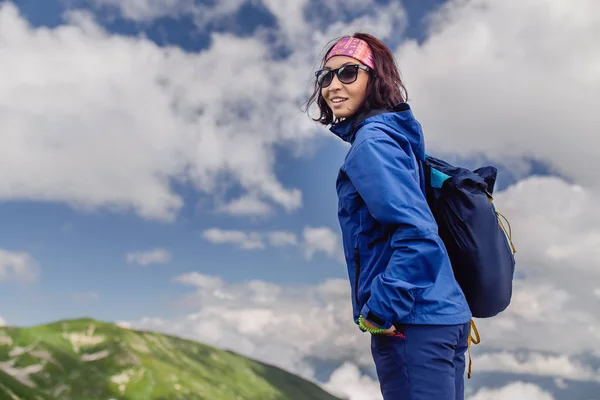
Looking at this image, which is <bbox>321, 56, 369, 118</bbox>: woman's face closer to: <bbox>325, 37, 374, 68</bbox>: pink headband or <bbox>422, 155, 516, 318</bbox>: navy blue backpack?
<bbox>325, 37, 374, 68</bbox>: pink headband

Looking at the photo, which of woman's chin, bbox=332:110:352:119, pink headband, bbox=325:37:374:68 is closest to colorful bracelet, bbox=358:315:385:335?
woman's chin, bbox=332:110:352:119

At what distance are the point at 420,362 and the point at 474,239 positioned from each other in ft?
3.05

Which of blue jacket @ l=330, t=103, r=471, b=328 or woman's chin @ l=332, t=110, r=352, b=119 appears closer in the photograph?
blue jacket @ l=330, t=103, r=471, b=328

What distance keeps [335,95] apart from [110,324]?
50.8 m

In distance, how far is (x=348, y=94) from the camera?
4188 millimetres

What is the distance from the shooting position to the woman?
130 inches

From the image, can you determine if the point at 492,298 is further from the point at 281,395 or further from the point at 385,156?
the point at 281,395

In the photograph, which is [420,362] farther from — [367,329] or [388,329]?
[367,329]

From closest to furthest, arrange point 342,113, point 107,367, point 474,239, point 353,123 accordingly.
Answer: point 474,239
point 353,123
point 342,113
point 107,367

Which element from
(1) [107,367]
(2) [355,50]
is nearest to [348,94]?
(2) [355,50]

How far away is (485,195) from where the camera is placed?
385 centimetres

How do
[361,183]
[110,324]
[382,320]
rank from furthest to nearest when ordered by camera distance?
[110,324] < [361,183] < [382,320]

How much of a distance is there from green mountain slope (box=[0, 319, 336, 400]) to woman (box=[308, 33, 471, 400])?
40236mm

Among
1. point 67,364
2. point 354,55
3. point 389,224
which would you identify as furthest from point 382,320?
point 67,364
